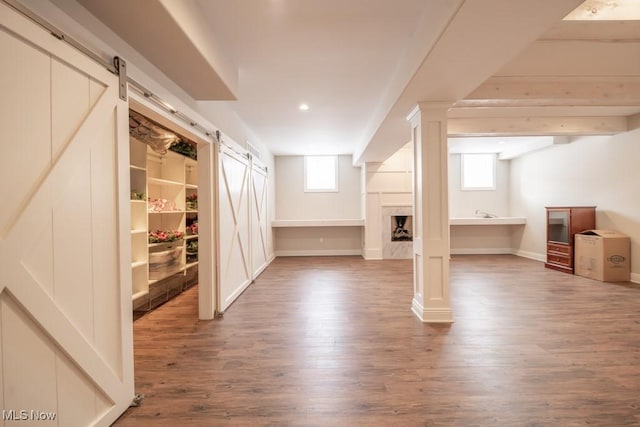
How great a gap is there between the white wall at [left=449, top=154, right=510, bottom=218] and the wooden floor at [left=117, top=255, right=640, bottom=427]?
3840 mm

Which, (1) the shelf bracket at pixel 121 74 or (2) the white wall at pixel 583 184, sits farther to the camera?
(2) the white wall at pixel 583 184

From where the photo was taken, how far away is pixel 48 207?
1.28m

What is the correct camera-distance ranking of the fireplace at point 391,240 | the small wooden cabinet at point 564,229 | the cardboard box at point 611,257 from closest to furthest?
the cardboard box at point 611,257, the small wooden cabinet at point 564,229, the fireplace at point 391,240

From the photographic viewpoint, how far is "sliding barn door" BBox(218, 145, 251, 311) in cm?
353

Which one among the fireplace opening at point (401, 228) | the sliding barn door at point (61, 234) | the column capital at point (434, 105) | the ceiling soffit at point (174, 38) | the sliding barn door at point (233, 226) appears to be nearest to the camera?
the sliding barn door at point (61, 234)

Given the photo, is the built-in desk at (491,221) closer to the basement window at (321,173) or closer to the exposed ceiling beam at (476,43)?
the basement window at (321,173)

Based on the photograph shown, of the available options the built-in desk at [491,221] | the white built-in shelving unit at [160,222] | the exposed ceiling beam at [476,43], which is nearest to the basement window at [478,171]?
the built-in desk at [491,221]

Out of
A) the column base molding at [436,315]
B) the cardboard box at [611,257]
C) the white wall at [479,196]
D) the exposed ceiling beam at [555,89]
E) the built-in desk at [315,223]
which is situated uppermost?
the exposed ceiling beam at [555,89]

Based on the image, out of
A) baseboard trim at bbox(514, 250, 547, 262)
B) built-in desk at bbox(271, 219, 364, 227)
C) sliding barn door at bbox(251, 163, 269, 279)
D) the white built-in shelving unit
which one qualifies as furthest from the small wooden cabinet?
the white built-in shelving unit

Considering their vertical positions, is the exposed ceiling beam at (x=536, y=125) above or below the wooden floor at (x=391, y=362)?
above

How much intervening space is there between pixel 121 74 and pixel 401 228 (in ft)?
21.2

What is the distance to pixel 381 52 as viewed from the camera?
2701 mm

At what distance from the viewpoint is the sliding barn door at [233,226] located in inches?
139

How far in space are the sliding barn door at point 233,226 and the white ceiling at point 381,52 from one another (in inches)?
31.9
